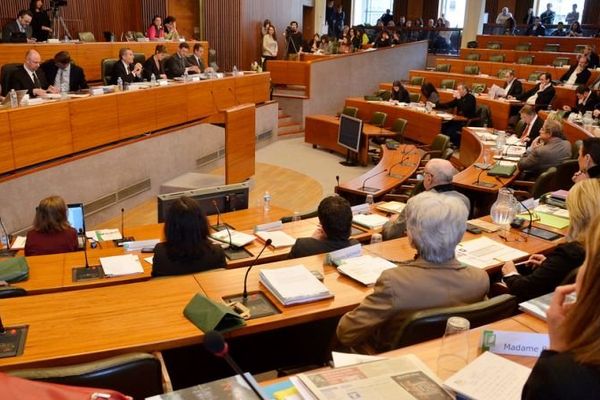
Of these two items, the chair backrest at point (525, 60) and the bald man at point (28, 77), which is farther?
the chair backrest at point (525, 60)

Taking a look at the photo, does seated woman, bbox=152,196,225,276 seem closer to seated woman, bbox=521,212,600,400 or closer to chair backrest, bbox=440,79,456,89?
seated woman, bbox=521,212,600,400

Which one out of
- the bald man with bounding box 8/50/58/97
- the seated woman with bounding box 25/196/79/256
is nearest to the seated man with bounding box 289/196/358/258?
the seated woman with bounding box 25/196/79/256

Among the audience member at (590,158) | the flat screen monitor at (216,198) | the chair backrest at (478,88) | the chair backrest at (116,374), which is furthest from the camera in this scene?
the chair backrest at (478,88)

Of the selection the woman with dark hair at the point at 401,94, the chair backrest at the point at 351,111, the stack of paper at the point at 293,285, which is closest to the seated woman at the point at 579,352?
the stack of paper at the point at 293,285

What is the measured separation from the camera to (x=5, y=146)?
16.1 ft

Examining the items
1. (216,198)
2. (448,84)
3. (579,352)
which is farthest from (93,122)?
(448,84)

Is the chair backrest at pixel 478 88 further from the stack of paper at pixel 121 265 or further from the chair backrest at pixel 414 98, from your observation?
the stack of paper at pixel 121 265

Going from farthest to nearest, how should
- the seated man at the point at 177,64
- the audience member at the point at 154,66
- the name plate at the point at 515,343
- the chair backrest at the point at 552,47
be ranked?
the chair backrest at the point at 552,47, the seated man at the point at 177,64, the audience member at the point at 154,66, the name plate at the point at 515,343

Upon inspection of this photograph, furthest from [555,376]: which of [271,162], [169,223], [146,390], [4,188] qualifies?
[271,162]

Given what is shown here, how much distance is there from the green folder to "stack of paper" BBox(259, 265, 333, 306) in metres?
0.29

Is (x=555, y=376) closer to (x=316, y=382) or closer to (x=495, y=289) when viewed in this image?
(x=316, y=382)

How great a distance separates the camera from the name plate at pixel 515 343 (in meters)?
1.90

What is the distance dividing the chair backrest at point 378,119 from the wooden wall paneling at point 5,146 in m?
6.34

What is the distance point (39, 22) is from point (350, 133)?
16.9 feet
